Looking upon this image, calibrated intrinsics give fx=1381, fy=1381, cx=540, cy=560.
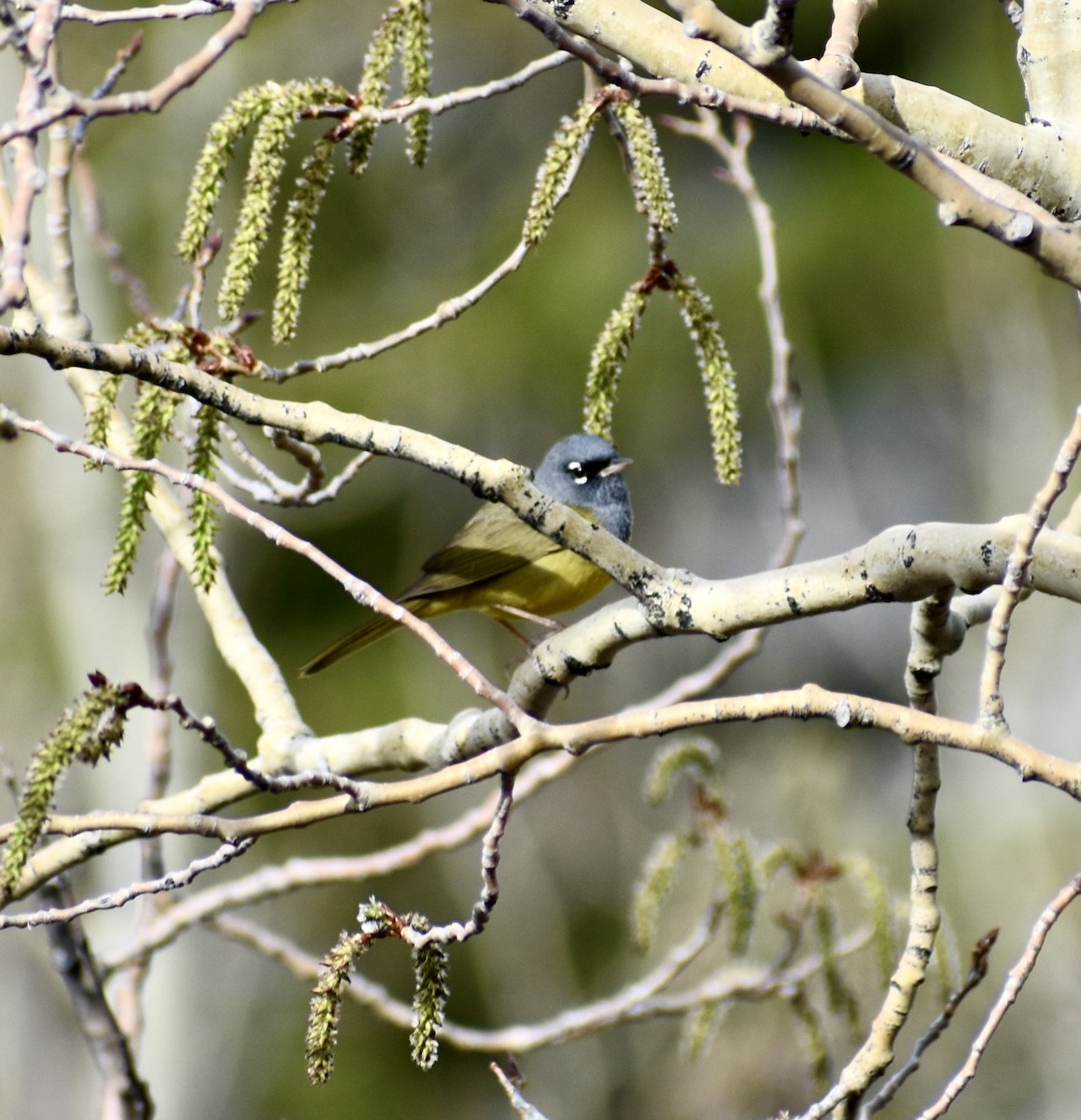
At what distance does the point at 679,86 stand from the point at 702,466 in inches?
499

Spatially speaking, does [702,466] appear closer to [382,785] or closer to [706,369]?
[706,369]

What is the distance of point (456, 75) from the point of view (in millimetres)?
15438

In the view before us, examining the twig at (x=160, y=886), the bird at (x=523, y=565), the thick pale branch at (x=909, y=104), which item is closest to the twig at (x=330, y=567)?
the twig at (x=160, y=886)

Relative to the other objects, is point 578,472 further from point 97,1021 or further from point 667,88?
point 667,88

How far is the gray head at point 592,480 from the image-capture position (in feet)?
17.6

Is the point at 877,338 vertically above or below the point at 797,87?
above

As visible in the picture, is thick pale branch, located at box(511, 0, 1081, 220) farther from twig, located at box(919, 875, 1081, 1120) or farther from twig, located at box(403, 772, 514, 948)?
twig, located at box(403, 772, 514, 948)

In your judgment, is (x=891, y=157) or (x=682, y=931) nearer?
(x=891, y=157)

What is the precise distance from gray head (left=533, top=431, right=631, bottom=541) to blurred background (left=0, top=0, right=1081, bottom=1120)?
3907mm

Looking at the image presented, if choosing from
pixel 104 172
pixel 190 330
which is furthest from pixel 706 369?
pixel 104 172

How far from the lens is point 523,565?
498 centimetres

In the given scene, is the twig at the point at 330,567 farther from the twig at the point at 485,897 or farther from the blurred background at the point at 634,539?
the blurred background at the point at 634,539

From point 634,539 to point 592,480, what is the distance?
8.21 metres

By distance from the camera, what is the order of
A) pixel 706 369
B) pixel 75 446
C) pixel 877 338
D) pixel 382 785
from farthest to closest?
pixel 877 338
pixel 706 369
pixel 75 446
pixel 382 785
